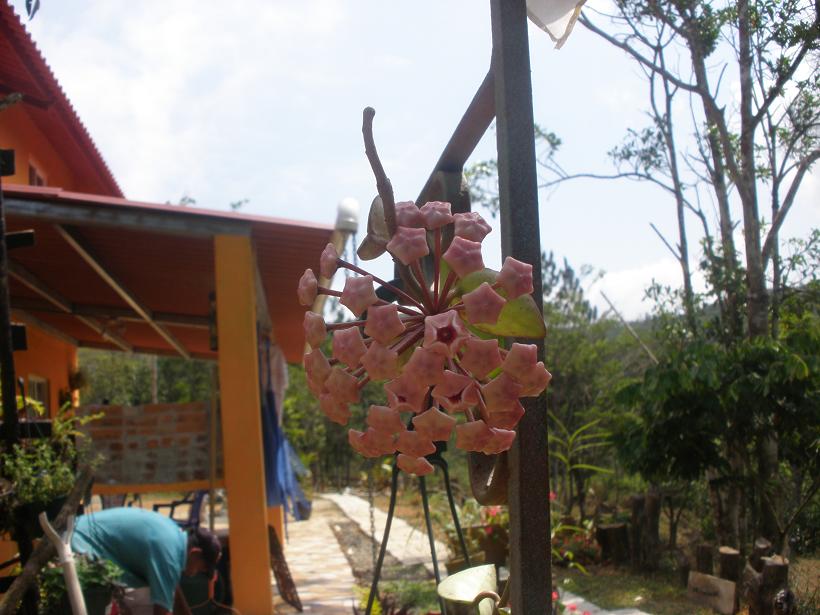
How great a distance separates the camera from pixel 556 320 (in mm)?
11922

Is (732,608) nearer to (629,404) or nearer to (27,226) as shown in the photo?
(629,404)

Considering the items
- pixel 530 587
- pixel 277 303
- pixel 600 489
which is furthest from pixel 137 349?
pixel 530 587

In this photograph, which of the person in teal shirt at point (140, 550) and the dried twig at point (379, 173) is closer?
the dried twig at point (379, 173)

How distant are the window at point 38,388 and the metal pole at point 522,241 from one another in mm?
9183

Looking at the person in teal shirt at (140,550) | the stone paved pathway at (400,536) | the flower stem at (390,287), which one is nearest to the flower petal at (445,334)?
the flower stem at (390,287)

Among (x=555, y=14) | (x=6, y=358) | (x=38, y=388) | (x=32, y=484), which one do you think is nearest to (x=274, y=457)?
(x=32, y=484)

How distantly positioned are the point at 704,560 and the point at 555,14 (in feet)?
19.4

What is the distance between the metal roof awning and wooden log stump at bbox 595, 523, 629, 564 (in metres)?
3.75

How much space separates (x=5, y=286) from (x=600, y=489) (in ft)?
27.7

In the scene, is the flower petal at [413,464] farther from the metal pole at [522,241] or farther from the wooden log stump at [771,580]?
the wooden log stump at [771,580]

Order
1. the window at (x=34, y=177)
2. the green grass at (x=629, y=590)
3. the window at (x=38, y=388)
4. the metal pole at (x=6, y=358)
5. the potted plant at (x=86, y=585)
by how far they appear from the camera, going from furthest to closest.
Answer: the window at (x=38, y=388) → the window at (x=34, y=177) → the green grass at (x=629, y=590) → the potted plant at (x=86, y=585) → the metal pole at (x=6, y=358)

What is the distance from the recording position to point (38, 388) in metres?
9.71

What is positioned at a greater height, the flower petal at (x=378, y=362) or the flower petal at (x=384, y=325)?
the flower petal at (x=384, y=325)

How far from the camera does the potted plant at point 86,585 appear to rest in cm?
392
